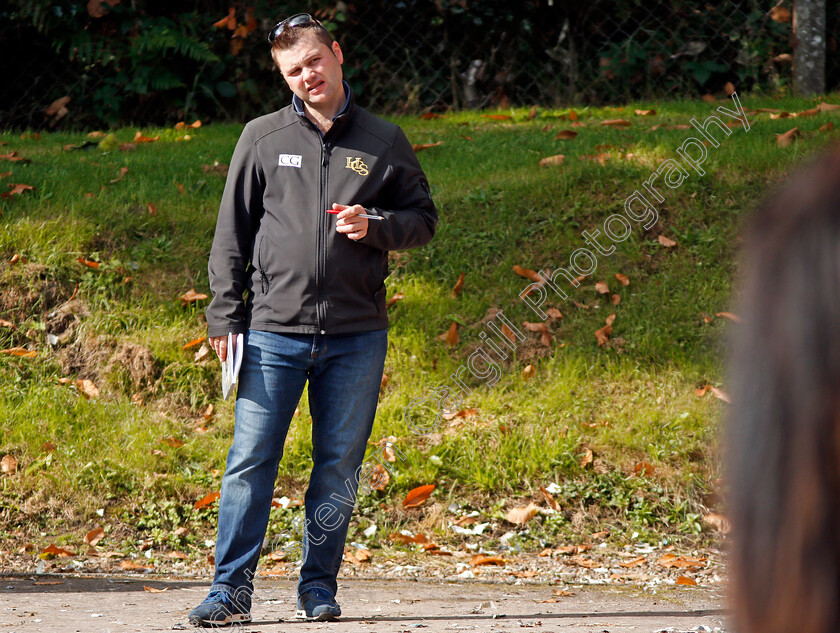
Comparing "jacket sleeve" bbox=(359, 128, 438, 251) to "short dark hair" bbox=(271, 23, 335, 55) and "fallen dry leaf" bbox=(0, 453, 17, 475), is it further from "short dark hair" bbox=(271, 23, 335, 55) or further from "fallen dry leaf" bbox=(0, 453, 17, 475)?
"fallen dry leaf" bbox=(0, 453, 17, 475)

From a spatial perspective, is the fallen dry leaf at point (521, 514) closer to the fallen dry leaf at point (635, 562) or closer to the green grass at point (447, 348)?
the green grass at point (447, 348)

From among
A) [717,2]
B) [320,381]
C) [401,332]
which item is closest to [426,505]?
[401,332]

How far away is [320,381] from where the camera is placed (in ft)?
11.4

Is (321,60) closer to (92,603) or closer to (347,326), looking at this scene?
(347,326)

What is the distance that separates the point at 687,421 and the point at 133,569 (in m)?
3.07

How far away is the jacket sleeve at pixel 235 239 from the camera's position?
340 centimetres

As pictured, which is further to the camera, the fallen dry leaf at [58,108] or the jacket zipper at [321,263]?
the fallen dry leaf at [58,108]

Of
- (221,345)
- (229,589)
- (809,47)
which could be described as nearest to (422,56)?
(809,47)

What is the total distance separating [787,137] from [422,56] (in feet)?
12.9

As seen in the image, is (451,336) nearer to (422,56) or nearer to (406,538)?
(406,538)

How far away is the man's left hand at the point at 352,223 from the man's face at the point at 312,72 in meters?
0.47

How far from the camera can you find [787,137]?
6867mm

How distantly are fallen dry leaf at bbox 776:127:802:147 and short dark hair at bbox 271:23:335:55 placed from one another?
4539 mm

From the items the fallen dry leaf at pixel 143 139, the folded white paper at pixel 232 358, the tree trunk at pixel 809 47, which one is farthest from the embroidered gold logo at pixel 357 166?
the tree trunk at pixel 809 47
